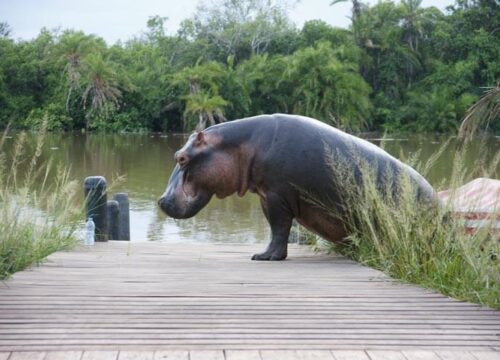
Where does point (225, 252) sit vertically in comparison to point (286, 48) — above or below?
below

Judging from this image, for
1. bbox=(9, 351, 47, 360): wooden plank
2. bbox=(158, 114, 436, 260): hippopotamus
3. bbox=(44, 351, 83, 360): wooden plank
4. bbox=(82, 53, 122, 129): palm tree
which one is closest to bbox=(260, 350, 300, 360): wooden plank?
bbox=(44, 351, 83, 360): wooden plank

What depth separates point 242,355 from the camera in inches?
92.0

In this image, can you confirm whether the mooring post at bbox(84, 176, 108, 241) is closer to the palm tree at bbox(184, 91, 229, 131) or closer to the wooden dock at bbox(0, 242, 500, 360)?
the wooden dock at bbox(0, 242, 500, 360)

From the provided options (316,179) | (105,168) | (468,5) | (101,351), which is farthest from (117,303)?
(468,5)

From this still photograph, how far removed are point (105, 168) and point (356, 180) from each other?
16812mm

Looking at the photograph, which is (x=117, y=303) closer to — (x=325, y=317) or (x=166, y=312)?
(x=166, y=312)

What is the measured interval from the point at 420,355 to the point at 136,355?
0.83 metres

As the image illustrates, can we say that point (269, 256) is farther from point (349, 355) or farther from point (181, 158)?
point (349, 355)

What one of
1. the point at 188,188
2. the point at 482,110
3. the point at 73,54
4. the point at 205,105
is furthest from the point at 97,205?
the point at 73,54

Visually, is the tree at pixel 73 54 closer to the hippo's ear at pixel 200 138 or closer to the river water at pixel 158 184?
the river water at pixel 158 184

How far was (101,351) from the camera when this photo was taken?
2367mm

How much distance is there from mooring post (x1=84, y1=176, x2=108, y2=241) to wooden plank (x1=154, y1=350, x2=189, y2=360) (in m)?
4.71

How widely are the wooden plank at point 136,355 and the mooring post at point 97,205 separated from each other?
4693 millimetres

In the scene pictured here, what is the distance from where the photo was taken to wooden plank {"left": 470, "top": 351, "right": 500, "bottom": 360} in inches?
93.1
